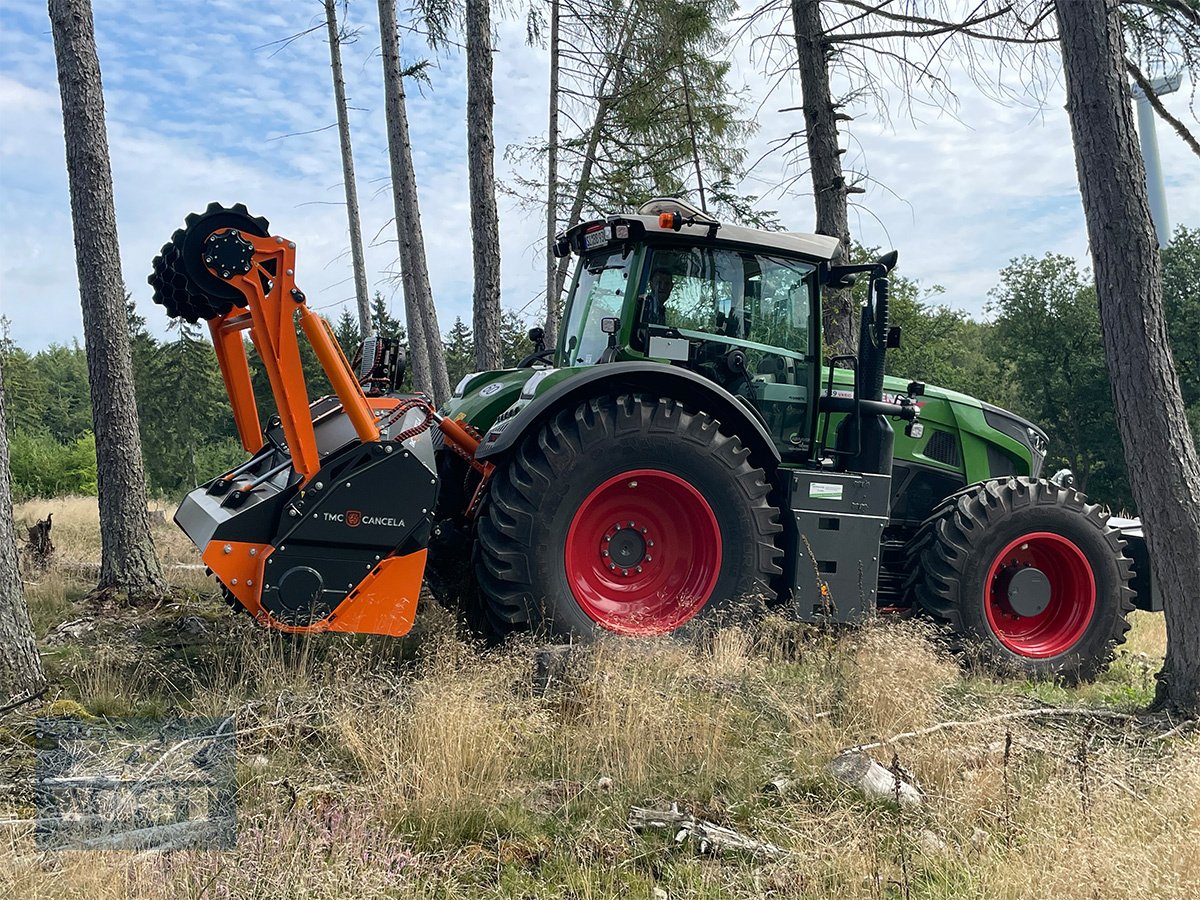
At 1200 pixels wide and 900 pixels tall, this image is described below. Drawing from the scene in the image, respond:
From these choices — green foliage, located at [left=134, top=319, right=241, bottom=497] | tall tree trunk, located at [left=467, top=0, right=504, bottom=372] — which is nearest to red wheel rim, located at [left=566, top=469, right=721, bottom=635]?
tall tree trunk, located at [left=467, top=0, right=504, bottom=372]

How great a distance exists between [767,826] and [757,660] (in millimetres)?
1619

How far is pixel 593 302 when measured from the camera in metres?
6.37

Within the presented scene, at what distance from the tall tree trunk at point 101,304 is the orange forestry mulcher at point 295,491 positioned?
287 centimetres

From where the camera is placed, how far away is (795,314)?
20.6 feet

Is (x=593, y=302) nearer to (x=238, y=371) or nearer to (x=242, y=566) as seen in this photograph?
(x=238, y=371)

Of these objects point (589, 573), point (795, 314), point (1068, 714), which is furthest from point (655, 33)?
point (1068, 714)

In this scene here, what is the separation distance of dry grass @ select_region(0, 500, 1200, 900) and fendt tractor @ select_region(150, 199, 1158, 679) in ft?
1.36

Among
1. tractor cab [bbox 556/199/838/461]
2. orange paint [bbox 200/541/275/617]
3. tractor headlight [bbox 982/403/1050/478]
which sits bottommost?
orange paint [bbox 200/541/275/617]

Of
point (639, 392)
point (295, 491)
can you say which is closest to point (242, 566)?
point (295, 491)

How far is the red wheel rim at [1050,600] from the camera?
21.2ft

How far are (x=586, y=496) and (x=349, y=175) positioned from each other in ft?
50.8

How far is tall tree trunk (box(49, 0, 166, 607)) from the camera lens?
764cm

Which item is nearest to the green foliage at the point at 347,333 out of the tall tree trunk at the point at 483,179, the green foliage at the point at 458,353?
the green foliage at the point at 458,353

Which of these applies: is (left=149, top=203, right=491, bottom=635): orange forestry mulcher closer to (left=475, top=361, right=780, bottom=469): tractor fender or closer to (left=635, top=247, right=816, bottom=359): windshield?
(left=475, top=361, right=780, bottom=469): tractor fender
